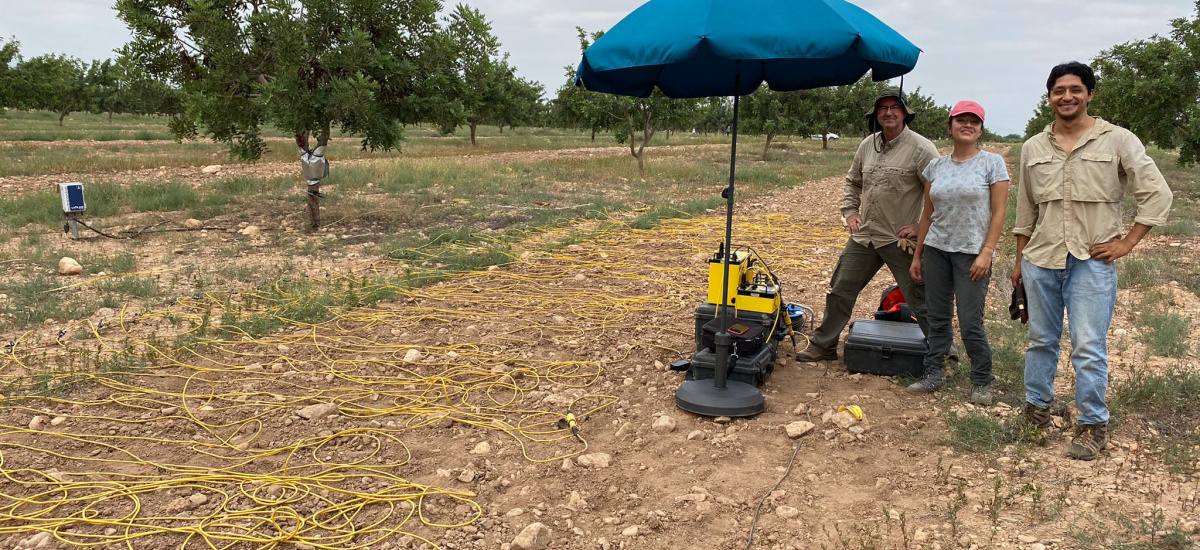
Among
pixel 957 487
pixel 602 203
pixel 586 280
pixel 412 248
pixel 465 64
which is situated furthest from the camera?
pixel 602 203

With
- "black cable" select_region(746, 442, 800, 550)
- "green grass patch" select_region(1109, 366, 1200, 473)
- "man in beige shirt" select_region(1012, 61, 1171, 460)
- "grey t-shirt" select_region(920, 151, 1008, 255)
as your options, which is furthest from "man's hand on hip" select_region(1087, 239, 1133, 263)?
"black cable" select_region(746, 442, 800, 550)

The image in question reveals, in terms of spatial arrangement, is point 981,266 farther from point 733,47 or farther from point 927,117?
point 927,117

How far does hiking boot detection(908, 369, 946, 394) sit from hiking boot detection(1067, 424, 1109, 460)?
894 mm

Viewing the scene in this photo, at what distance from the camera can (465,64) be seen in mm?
11531

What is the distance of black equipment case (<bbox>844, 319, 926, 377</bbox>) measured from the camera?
483 cm

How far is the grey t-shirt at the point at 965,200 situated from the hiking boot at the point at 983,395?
838 mm

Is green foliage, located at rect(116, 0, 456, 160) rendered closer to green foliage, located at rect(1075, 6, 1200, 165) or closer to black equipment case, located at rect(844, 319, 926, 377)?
black equipment case, located at rect(844, 319, 926, 377)

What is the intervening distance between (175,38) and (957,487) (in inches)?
449

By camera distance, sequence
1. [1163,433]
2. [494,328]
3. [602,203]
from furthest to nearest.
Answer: [602,203] < [494,328] < [1163,433]

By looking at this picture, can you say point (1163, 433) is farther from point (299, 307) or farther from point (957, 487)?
point (299, 307)

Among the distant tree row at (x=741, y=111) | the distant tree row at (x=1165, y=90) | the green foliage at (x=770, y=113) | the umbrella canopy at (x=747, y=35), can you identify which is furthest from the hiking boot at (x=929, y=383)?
the green foliage at (x=770, y=113)

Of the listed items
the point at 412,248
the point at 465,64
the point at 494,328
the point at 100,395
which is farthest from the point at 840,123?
the point at 100,395

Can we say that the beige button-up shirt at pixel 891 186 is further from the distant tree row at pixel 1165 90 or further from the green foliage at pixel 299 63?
the distant tree row at pixel 1165 90

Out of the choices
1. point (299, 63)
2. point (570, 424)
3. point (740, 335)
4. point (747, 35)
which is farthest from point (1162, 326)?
point (299, 63)
